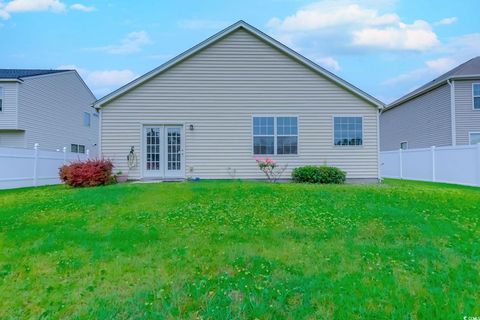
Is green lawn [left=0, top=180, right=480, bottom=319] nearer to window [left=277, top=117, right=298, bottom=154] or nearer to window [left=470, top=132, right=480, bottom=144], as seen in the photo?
window [left=277, top=117, right=298, bottom=154]

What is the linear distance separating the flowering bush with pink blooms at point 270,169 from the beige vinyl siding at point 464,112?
36.0 ft

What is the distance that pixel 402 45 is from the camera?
22719 mm

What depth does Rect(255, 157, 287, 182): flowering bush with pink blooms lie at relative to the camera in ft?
43.1

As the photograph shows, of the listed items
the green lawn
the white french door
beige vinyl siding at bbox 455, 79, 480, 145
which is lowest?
the green lawn

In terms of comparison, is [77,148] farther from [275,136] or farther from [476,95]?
[476,95]

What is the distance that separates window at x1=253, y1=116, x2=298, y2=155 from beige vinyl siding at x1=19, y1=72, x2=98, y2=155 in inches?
589

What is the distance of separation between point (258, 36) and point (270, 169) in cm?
550

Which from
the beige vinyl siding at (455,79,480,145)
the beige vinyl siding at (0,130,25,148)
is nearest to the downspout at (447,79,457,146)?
the beige vinyl siding at (455,79,480,145)

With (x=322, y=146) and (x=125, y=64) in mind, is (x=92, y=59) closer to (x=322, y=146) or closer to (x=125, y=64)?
(x=125, y=64)

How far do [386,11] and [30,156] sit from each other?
60.9ft

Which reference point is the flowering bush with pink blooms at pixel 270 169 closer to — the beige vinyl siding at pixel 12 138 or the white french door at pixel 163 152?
the white french door at pixel 163 152

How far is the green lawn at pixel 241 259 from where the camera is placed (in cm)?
333

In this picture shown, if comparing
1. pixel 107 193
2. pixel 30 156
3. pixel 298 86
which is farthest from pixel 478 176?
pixel 30 156

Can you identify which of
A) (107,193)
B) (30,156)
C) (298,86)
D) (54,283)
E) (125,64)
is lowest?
(54,283)
